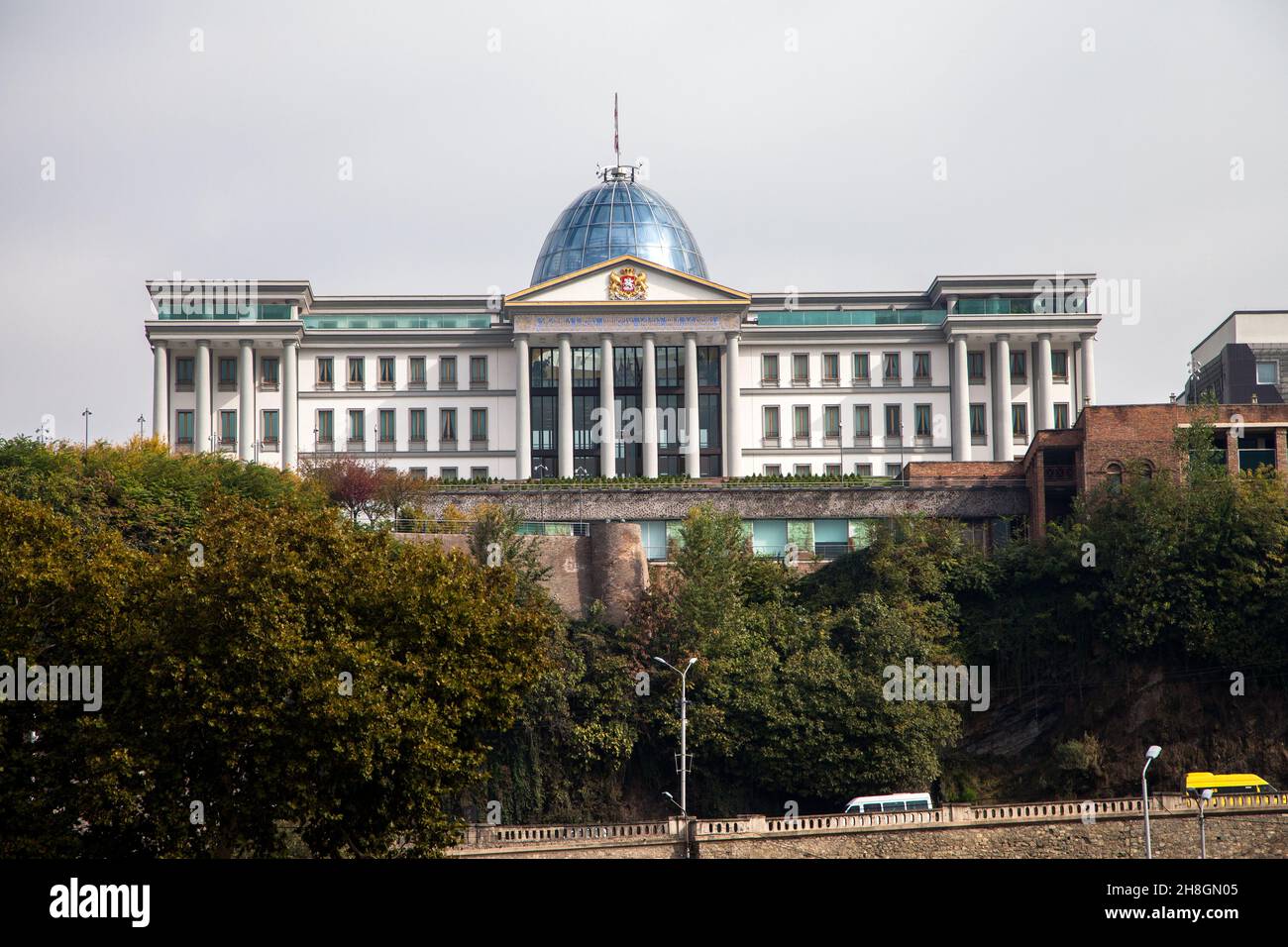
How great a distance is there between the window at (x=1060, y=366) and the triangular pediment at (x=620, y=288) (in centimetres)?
1940

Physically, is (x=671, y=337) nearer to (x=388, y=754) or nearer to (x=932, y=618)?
(x=932, y=618)

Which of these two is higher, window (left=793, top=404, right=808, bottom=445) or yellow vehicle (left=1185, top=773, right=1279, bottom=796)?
window (left=793, top=404, right=808, bottom=445)

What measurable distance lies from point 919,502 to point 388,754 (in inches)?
1588

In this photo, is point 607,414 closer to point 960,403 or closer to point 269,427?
point 269,427

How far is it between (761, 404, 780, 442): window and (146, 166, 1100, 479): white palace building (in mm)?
109

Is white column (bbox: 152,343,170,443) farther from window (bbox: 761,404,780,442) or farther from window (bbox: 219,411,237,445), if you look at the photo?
window (bbox: 761,404,780,442)

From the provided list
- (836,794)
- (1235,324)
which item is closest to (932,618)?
(836,794)

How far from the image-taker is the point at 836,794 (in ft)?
200

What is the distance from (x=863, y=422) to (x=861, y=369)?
330 cm

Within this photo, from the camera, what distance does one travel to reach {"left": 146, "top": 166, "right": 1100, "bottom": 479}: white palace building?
96125mm

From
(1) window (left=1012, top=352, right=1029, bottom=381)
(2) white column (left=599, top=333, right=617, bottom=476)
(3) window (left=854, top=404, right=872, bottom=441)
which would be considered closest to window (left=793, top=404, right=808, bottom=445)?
(3) window (left=854, top=404, right=872, bottom=441)

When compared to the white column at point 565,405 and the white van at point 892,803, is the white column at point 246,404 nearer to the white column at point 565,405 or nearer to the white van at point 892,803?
the white column at point 565,405

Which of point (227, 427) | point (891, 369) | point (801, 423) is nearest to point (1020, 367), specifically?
point (891, 369)

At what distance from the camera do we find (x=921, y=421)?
99.8 metres
